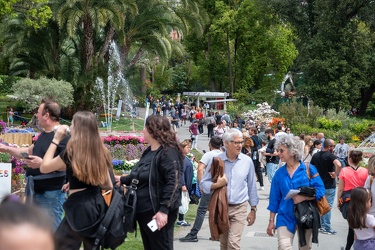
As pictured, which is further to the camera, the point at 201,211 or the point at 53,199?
the point at 201,211

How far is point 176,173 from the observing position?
576cm

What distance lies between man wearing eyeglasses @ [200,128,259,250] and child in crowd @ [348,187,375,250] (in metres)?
Answer: 1.10

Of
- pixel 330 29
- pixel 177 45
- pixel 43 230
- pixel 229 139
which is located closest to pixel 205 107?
pixel 177 45

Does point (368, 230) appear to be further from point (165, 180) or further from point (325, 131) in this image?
point (325, 131)

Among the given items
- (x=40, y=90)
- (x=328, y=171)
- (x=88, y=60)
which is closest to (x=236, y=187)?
(x=328, y=171)

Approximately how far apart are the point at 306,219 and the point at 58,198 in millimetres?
2604

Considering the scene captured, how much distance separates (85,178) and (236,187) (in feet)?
8.75

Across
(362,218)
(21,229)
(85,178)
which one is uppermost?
(21,229)

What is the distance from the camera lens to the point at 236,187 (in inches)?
294

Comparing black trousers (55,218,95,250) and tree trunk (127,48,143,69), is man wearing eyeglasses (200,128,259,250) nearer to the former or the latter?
black trousers (55,218,95,250)

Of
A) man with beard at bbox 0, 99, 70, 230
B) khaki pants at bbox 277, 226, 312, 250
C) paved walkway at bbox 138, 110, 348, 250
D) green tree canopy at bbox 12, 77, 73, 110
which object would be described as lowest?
paved walkway at bbox 138, 110, 348, 250

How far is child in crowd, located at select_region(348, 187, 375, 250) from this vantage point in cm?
689


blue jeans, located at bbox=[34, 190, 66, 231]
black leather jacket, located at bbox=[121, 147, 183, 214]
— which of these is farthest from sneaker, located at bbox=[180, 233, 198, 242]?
black leather jacket, located at bbox=[121, 147, 183, 214]

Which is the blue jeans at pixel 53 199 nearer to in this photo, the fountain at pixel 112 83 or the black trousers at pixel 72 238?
the black trousers at pixel 72 238
